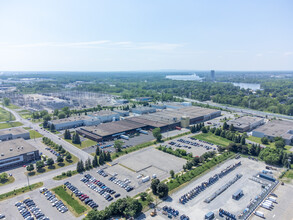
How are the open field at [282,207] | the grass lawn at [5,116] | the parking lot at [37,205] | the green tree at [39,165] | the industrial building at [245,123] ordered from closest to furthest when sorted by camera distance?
1. the open field at [282,207]
2. the parking lot at [37,205]
3. the green tree at [39,165]
4. the industrial building at [245,123]
5. the grass lawn at [5,116]

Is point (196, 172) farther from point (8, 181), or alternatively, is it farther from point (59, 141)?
point (59, 141)

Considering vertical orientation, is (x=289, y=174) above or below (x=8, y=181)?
above

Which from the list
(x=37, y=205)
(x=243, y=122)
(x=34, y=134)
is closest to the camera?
(x=37, y=205)

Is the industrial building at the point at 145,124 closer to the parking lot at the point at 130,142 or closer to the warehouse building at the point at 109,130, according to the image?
the warehouse building at the point at 109,130

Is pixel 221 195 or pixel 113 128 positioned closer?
pixel 221 195

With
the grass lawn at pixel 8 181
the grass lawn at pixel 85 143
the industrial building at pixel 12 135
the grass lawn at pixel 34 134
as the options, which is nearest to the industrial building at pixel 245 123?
the grass lawn at pixel 85 143

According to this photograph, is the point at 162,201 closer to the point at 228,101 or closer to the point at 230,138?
the point at 230,138

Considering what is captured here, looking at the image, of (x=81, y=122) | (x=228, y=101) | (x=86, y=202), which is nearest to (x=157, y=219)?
(x=86, y=202)

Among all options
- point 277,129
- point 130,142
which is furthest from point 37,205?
point 277,129
